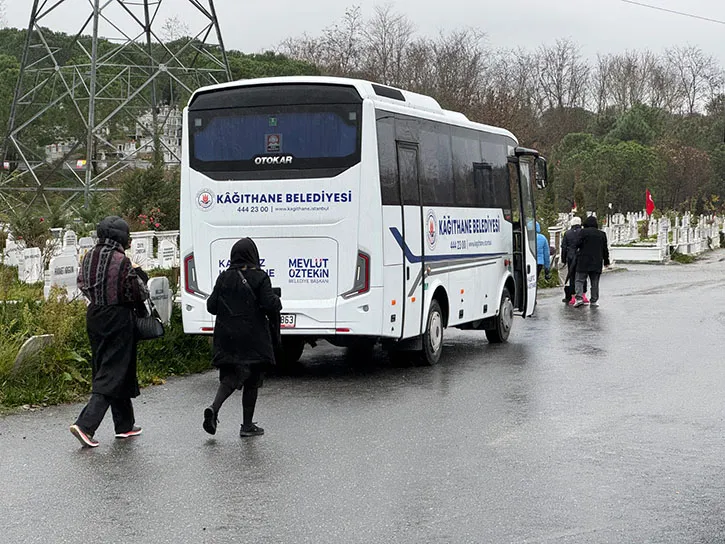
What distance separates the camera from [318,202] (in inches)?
517

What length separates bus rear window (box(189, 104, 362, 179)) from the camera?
13.1 meters

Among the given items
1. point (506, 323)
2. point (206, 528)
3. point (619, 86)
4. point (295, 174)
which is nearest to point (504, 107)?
point (506, 323)

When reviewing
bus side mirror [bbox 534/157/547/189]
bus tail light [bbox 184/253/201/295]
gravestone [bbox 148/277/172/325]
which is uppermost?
bus side mirror [bbox 534/157/547/189]

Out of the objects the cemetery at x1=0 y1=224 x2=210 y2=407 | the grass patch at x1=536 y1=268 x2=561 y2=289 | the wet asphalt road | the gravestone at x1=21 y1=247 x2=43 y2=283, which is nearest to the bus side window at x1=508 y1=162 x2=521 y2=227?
the wet asphalt road

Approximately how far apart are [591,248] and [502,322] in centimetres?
714

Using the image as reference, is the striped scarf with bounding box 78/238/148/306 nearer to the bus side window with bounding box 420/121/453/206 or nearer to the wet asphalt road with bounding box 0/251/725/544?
the wet asphalt road with bounding box 0/251/725/544

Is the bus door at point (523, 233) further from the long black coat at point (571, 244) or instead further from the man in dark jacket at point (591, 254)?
the long black coat at point (571, 244)

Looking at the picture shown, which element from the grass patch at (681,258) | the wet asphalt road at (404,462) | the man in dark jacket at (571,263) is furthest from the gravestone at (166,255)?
the grass patch at (681,258)

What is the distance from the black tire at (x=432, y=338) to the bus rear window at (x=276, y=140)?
2535 millimetres

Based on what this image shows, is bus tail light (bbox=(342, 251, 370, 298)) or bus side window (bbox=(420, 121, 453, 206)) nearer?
bus tail light (bbox=(342, 251, 370, 298))

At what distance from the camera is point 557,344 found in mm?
17422

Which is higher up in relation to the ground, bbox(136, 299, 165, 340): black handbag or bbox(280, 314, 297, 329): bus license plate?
bbox(136, 299, 165, 340): black handbag

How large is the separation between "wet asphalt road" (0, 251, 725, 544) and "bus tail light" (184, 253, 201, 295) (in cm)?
102

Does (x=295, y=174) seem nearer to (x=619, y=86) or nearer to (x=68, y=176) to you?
(x=68, y=176)
